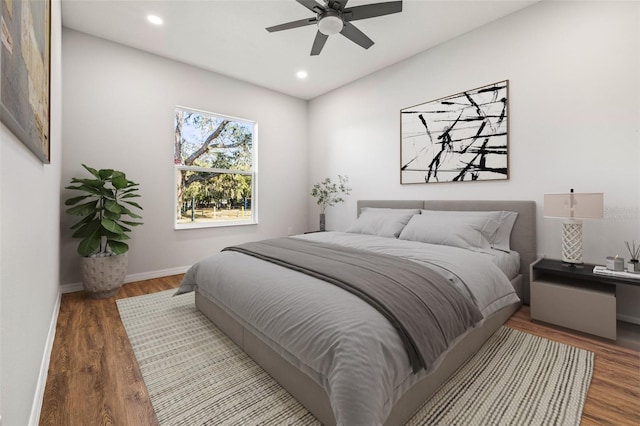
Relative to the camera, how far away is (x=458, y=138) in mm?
3293

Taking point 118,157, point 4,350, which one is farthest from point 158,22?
point 4,350

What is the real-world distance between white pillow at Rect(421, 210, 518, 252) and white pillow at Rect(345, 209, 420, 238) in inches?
25.8

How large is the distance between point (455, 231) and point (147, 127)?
153 inches

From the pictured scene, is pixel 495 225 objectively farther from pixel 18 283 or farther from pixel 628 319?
pixel 18 283

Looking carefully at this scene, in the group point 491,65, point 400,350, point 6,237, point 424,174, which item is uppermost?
point 491,65

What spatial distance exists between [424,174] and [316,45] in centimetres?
198

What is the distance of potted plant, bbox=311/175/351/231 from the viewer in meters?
4.70

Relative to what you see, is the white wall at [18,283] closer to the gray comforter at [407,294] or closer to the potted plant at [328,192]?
the gray comforter at [407,294]

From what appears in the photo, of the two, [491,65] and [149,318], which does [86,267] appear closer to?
[149,318]

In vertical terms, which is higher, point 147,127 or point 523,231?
point 147,127

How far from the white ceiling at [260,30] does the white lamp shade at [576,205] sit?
6.46ft

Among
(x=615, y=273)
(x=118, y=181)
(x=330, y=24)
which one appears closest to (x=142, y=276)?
(x=118, y=181)

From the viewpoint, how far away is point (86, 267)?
→ 287 cm

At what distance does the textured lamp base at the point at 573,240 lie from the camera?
7.72 feet
